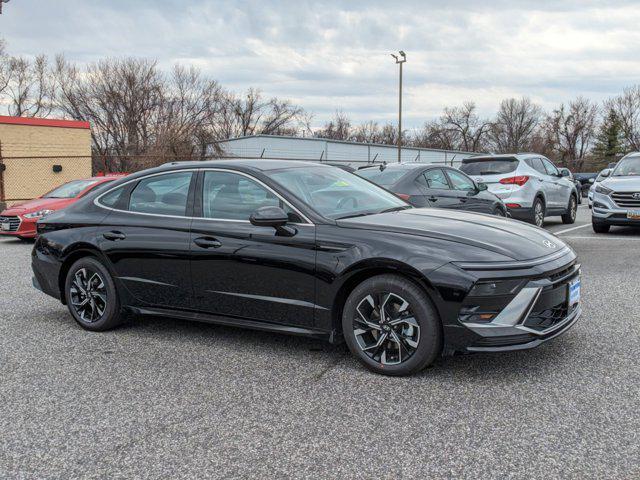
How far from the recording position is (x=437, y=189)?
9469 millimetres

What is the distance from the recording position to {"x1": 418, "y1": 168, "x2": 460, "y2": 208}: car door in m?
9.27

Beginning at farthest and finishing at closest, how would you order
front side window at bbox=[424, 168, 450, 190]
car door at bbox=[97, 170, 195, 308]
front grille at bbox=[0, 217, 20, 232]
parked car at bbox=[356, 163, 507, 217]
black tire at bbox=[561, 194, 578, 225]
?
black tire at bbox=[561, 194, 578, 225], front grille at bbox=[0, 217, 20, 232], front side window at bbox=[424, 168, 450, 190], parked car at bbox=[356, 163, 507, 217], car door at bbox=[97, 170, 195, 308]

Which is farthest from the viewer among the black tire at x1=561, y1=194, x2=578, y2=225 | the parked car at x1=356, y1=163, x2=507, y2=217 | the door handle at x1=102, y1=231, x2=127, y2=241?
the black tire at x1=561, y1=194, x2=578, y2=225

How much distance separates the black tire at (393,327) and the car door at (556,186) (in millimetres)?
10518

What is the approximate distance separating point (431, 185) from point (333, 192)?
15.5ft

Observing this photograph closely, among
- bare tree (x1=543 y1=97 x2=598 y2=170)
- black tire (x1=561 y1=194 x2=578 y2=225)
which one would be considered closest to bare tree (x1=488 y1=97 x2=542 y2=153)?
bare tree (x1=543 y1=97 x2=598 y2=170)

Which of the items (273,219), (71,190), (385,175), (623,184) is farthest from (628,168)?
(71,190)

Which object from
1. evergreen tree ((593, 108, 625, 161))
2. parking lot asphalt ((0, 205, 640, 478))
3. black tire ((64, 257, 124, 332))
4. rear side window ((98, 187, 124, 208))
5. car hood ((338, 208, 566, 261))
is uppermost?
evergreen tree ((593, 108, 625, 161))

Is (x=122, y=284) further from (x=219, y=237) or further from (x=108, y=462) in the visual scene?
(x=108, y=462)

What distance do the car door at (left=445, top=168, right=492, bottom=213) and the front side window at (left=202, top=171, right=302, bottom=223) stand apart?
547cm

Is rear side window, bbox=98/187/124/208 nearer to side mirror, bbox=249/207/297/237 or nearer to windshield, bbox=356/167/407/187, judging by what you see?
side mirror, bbox=249/207/297/237

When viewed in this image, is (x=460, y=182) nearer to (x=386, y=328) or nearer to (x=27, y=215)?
(x=386, y=328)

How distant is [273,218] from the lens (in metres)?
4.44

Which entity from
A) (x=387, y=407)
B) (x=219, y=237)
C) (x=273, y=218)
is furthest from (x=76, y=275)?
(x=387, y=407)
